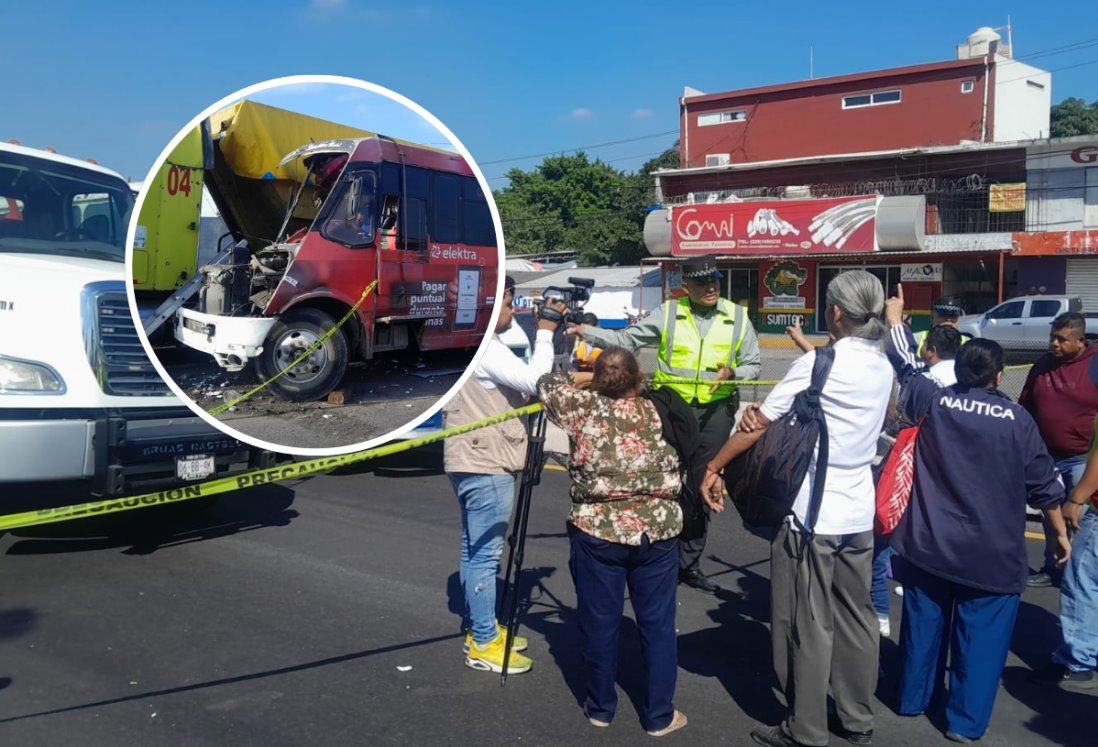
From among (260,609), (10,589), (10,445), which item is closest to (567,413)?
(260,609)

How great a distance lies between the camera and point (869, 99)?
33.5m

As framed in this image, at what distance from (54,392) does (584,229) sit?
136 feet

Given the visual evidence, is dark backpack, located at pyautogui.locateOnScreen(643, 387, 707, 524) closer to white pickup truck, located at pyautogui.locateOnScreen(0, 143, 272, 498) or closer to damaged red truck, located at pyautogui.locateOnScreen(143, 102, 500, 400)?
white pickup truck, located at pyautogui.locateOnScreen(0, 143, 272, 498)

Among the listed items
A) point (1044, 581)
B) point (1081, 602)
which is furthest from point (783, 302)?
point (1081, 602)

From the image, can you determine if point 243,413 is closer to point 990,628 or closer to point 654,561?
point 654,561

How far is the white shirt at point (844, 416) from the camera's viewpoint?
12.7ft

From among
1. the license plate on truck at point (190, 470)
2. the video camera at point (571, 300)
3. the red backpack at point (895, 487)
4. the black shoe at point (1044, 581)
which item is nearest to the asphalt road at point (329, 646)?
the black shoe at point (1044, 581)

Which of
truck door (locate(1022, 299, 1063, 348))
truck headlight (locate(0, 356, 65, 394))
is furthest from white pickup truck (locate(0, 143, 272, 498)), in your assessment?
truck door (locate(1022, 299, 1063, 348))

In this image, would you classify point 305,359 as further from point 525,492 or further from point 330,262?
point 525,492

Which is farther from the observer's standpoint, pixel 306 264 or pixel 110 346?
pixel 110 346

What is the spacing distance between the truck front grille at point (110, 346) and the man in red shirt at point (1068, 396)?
4825mm

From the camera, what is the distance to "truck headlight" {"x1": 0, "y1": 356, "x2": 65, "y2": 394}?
198 inches

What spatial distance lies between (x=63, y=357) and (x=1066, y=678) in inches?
209

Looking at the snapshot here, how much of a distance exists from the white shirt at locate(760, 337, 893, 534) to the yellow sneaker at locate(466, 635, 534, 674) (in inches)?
64.1
